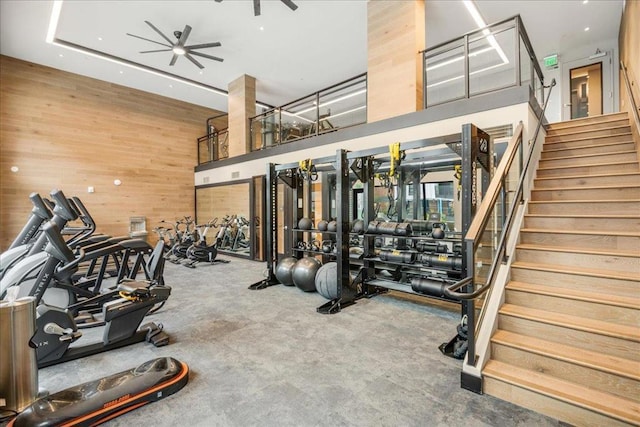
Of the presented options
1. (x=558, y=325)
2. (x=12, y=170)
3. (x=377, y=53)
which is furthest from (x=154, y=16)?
(x=558, y=325)

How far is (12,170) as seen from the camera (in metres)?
7.61

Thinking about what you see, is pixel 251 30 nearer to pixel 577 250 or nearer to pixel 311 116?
pixel 311 116

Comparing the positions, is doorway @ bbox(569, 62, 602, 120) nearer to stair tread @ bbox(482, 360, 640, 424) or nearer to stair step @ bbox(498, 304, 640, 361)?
stair step @ bbox(498, 304, 640, 361)

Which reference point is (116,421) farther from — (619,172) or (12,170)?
(12,170)

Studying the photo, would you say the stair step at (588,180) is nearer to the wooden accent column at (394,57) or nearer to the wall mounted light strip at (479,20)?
the wooden accent column at (394,57)

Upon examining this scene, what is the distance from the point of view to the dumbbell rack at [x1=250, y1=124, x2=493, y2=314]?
3.44m

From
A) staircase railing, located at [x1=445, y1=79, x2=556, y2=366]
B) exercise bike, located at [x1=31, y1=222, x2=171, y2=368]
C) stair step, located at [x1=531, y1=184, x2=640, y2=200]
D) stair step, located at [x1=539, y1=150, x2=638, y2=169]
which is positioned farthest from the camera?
stair step, located at [x1=539, y1=150, x2=638, y2=169]

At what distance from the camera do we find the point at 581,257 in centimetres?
289

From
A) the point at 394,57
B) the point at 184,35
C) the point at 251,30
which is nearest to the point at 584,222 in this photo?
the point at 394,57

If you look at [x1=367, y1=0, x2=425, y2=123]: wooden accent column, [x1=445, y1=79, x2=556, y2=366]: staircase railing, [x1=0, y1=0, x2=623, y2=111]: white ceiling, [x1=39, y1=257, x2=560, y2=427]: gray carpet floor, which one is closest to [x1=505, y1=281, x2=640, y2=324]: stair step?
[x1=445, y1=79, x2=556, y2=366]: staircase railing

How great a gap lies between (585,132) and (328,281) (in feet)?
16.0

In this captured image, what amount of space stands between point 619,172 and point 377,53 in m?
4.37

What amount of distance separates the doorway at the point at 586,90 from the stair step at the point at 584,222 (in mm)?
7329

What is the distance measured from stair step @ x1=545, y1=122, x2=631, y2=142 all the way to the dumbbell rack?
159cm
